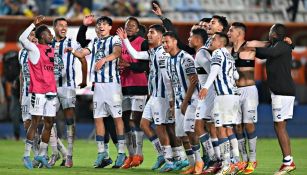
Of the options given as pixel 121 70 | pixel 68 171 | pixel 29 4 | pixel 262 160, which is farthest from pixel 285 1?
pixel 68 171

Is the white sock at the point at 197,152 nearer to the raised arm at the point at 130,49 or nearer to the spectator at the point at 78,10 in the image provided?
the raised arm at the point at 130,49

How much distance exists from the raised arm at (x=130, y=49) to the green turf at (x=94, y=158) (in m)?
1.76

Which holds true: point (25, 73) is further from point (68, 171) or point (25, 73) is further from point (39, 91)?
point (68, 171)

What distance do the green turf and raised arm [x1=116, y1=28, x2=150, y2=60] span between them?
5.78 feet

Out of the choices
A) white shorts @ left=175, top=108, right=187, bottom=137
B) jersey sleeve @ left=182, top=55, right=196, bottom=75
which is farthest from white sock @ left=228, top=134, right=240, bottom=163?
jersey sleeve @ left=182, top=55, right=196, bottom=75

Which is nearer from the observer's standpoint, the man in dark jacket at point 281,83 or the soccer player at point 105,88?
the man in dark jacket at point 281,83

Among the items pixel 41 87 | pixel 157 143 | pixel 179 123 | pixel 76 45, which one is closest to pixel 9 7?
pixel 76 45

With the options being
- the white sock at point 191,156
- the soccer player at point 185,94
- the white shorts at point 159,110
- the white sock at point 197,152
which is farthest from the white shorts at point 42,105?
the white sock at point 197,152

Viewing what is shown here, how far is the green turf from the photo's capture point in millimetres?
15894

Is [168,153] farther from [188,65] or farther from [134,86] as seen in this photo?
[134,86]

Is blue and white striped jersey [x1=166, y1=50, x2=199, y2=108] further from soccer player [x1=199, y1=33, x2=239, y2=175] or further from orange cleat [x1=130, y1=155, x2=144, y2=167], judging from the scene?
orange cleat [x1=130, y1=155, x2=144, y2=167]

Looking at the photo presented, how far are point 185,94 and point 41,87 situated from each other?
2.38 m

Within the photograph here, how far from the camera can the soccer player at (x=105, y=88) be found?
55.1ft

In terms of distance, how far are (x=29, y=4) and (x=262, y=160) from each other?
34.1 ft
